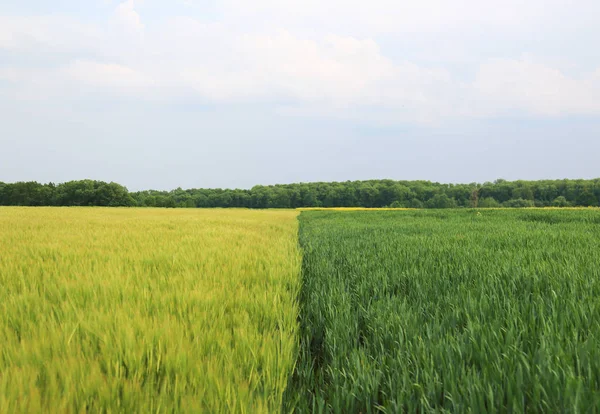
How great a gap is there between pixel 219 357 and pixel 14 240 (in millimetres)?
6384

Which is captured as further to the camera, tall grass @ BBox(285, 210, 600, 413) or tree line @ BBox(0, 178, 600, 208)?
tree line @ BBox(0, 178, 600, 208)

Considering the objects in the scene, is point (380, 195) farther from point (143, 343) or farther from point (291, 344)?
point (143, 343)

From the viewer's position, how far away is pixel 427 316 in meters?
2.29

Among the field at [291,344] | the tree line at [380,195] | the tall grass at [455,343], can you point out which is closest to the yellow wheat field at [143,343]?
the field at [291,344]

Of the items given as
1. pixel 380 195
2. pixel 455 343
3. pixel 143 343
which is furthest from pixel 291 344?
pixel 380 195

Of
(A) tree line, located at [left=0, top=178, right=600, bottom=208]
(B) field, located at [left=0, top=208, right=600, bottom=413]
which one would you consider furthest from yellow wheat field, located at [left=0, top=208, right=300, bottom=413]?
(A) tree line, located at [left=0, top=178, right=600, bottom=208]

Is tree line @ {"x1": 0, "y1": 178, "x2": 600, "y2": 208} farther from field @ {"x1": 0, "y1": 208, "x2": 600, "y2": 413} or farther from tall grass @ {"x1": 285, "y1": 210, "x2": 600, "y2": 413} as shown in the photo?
tall grass @ {"x1": 285, "y1": 210, "x2": 600, "y2": 413}

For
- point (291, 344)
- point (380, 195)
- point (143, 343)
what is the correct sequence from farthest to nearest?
1. point (380, 195)
2. point (291, 344)
3. point (143, 343)

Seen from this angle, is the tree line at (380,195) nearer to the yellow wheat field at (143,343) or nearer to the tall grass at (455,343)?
the yellow wheat field at (143,343)

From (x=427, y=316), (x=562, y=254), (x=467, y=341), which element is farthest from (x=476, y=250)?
(x=467, y=341)

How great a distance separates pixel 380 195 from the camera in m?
87.2

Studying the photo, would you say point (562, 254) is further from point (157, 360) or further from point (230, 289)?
point (157, 360)

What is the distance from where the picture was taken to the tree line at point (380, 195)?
72062 millimetres

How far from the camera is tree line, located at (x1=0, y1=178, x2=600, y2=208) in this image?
72.1 m
